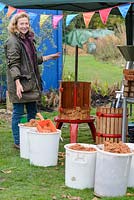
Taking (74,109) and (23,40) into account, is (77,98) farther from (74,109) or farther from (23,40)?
(23,40)

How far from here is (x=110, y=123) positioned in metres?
6.35

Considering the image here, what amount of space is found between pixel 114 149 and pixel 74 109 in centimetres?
207

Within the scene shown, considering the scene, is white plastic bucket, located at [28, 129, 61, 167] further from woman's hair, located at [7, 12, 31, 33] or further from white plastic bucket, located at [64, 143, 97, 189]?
woman's hair, located at [7, 12, 31, 33]

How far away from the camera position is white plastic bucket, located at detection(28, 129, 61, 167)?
17.9 ft

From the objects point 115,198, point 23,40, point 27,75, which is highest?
point 23,40

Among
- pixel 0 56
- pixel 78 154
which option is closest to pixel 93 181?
pixel 78 154

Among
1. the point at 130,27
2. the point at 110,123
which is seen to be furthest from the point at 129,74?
the point at 130,27

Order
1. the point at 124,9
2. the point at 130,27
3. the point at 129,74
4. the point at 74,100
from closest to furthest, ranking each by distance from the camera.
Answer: the point at 124,9
the point at 129,74
the point at 74,100
the point at 130,27

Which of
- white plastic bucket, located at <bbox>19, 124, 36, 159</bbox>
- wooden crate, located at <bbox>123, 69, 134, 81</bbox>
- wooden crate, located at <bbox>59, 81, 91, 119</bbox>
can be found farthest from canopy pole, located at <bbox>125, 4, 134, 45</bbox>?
white plastic bucket, located at <bbox>19, 124, 36, 159</bbox>

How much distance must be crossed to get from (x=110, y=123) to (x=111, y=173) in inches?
74.1

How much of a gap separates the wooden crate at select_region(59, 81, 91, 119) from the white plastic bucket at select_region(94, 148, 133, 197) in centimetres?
202

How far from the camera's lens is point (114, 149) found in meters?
4.58

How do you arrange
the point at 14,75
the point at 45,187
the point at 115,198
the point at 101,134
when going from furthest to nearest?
the point at 101,134 < the point at 14,75 < the point at 45,187 < the point at 115,198

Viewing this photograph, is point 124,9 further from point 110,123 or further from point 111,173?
point 111,173
